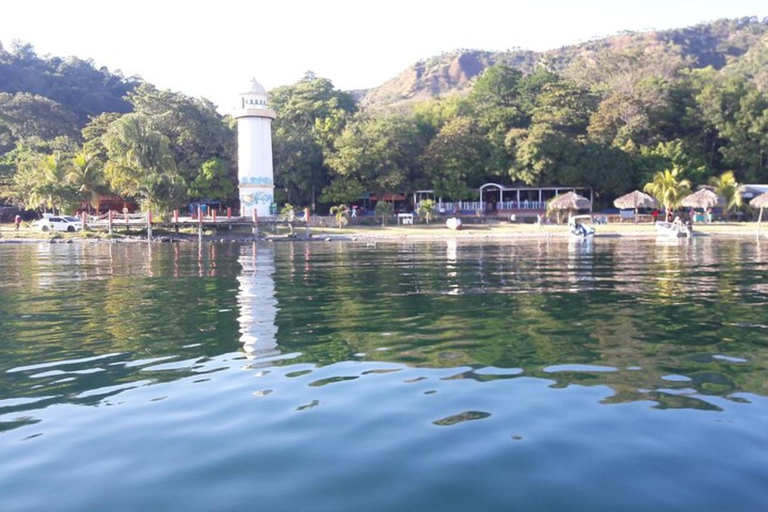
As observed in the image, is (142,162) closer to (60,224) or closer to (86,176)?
(86,176)

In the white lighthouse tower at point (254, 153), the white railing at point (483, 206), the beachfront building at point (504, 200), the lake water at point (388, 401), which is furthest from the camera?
the white railing at point (483, 206)

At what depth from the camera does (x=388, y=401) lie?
6949 millimetres

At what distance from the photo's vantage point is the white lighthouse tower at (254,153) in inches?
1921

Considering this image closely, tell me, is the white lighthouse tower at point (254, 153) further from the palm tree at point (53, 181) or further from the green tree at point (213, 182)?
the palm tree at point (53, 181)

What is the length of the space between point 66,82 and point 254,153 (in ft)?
219

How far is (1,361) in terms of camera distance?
9086 mm

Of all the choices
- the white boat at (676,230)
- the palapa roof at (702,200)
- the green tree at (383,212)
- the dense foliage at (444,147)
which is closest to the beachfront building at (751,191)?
the dense foliage at (444,147)

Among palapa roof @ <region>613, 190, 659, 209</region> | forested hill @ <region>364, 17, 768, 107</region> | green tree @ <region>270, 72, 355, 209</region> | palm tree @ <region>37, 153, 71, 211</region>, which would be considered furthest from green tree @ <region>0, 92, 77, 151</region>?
forested hill @ <region>364, 17, 768, 107</region>

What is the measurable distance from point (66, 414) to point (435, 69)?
549ft

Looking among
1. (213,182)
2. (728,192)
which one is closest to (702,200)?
(728,192)

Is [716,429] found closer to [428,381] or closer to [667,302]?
[428,381]

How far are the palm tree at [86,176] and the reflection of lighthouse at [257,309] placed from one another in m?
31.5

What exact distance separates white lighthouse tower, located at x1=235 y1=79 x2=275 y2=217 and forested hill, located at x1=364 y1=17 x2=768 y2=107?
8409 cm

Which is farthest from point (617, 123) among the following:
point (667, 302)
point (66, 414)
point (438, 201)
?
point (66, 414)
